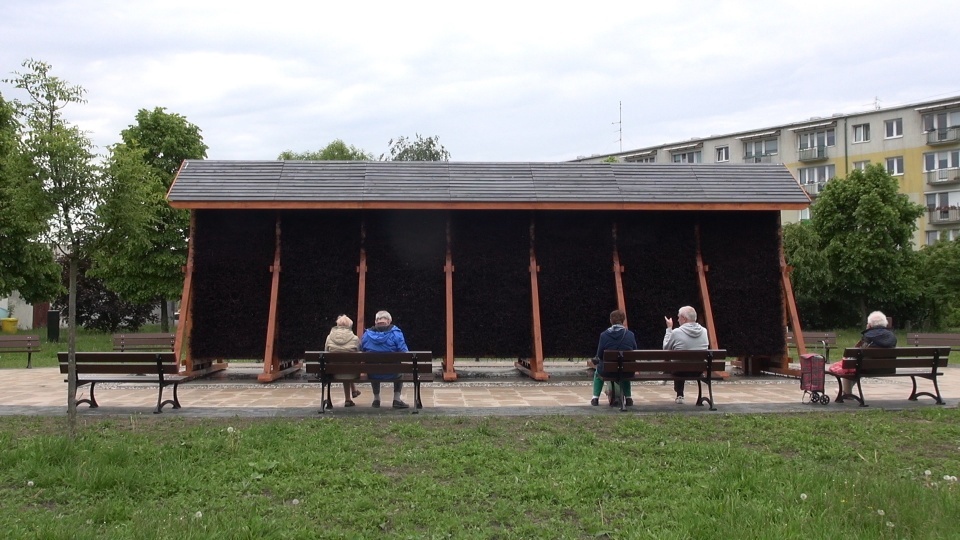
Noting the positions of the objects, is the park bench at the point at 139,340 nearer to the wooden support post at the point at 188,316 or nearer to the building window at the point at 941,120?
the wooden support post at the point at 188,316

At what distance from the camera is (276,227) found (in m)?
15.4

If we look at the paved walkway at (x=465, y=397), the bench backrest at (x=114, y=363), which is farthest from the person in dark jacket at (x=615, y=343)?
the bench backrest at (x=114, y=363)

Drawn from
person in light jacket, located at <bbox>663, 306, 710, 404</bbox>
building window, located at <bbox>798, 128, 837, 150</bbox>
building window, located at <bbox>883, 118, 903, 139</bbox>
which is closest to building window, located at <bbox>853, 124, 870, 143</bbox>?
building window, located at <bbox>883, 118, 903, 139</bbox>

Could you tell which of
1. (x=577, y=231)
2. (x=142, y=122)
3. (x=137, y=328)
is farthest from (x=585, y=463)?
(x=137, y=328)

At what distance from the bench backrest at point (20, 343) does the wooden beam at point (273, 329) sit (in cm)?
789

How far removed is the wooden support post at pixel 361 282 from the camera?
1457 cm

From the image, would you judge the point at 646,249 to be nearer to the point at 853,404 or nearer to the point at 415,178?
the point at 415,178

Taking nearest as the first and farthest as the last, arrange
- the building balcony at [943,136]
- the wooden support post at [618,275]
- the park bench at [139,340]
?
the wooden support post at [618,275] → the park bench at [139,340] → the building balcony at [943,136]

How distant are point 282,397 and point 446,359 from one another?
3.47m

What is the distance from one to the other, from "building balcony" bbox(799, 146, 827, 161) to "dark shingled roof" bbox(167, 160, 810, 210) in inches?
1753

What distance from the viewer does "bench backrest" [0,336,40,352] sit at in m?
19.5

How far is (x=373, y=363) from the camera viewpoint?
34.2ft

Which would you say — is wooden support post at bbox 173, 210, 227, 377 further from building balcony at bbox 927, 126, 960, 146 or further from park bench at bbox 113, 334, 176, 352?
building balcony at bbox 927, 126, 960, 146

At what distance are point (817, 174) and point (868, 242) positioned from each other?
799 inches
